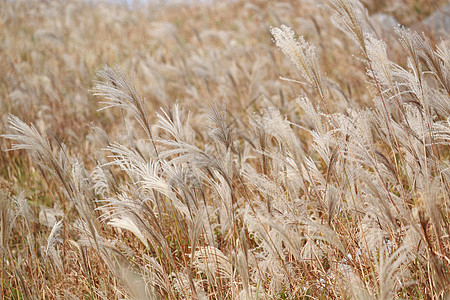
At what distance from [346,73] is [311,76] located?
3777 mm

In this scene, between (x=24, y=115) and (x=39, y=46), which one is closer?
(x=24, y=115)

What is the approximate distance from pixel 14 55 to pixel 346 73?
633 centimetres

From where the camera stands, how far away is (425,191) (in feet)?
3.71

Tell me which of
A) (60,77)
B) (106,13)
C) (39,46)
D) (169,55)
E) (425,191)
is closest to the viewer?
(425,191)

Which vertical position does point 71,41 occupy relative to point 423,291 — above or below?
above

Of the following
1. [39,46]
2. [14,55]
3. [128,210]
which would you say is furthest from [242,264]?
[39,46]

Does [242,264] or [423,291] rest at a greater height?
[242,264]

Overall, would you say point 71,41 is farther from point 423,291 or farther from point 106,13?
point 423,291

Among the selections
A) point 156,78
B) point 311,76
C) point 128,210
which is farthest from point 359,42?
point 156,78

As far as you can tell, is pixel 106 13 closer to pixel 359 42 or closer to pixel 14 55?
pixel 14 55

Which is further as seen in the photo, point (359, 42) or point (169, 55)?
point (169, 55)

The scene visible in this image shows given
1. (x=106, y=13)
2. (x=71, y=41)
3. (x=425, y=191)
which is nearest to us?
(x=425, y=191)

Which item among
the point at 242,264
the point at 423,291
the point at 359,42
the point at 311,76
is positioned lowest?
the point at 423,291

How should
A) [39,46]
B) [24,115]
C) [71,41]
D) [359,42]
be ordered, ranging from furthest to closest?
[71,41]
[39,46]
[24,115]
[359,42]
